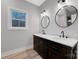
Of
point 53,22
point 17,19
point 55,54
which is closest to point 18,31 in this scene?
point 17,19

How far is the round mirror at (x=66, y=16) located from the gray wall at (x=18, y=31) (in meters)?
1.54

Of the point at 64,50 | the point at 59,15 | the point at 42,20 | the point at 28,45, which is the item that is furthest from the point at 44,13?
the point at 64,50

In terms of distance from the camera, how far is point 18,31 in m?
3.19

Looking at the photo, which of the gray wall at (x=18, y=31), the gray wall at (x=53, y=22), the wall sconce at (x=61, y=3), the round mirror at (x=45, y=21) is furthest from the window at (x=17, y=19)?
the wall sconce at (x=61, y=3)

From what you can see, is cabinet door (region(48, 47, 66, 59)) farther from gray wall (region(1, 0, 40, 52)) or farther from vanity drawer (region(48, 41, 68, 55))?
gray wall (region(1, 0, 40, 52))

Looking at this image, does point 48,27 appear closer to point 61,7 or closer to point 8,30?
point 61,7

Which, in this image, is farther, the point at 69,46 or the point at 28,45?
the point at 28,45

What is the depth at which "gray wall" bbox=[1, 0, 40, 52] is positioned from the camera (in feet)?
8.92

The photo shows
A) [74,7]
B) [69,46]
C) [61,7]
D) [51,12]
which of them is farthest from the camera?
[51,12]

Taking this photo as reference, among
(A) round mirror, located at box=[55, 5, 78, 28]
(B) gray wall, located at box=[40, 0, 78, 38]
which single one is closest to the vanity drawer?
(B) gray wall, located at box=[40, 0, 78, 38]

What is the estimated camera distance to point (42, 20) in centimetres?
381

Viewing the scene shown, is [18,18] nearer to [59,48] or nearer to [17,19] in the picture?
[17,19]

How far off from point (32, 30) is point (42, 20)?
0.80 metres

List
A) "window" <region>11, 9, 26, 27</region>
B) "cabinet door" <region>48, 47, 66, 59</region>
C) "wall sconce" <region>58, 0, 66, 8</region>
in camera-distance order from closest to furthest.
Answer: "cabinet door" <region>48, 47, 66, 59</region> → "wall sconce" <region>58, 0, 66, 8</region> → "window" <region>11, 9, 26, 27</region>
